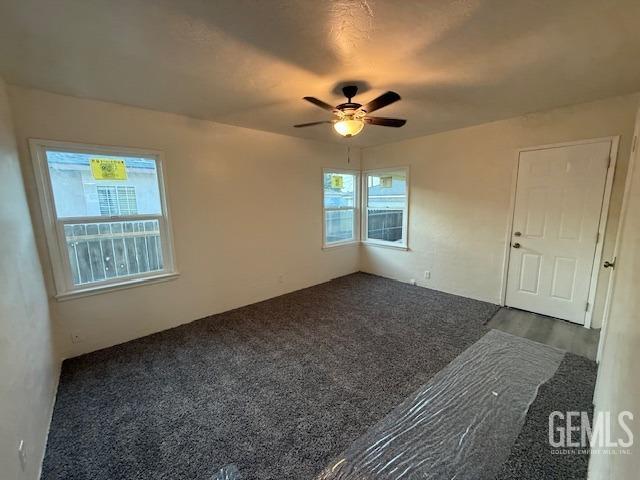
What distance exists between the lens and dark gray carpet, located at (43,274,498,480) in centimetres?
154

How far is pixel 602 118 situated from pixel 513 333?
7.72ft

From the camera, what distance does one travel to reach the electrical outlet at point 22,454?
4.05ft

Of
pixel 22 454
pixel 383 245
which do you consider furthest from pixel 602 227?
pixel 22 454

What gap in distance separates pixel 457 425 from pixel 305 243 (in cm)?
304

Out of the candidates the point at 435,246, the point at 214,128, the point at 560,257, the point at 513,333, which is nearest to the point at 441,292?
the point at 435,246

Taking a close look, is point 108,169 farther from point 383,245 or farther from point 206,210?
point 383,245

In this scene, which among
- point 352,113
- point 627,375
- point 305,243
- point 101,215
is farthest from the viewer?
point 305,243

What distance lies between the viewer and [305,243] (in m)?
4.30

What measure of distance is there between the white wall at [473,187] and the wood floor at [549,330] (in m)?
0.25

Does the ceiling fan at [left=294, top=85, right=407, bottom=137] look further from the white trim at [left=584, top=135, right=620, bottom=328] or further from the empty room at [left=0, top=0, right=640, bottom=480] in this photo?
the white trim at [left=584, top=135, right=620, bottom=328]

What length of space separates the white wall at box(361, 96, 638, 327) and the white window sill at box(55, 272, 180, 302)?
11.3 ft

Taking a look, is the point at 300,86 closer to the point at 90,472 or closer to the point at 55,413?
the point at 90,472

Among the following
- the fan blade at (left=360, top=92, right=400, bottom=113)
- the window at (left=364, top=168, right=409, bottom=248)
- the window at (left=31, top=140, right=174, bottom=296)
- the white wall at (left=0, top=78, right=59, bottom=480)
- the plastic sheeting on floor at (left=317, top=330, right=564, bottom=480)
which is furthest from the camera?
the window at (left=364, top=168, right=409, bottom=248)

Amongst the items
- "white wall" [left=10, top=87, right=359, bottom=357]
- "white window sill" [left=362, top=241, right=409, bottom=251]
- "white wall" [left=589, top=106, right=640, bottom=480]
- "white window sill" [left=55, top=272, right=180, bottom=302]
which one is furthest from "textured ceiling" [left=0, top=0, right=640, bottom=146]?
"white window sill" [left=362, top=241, right=409, bottom=251]
